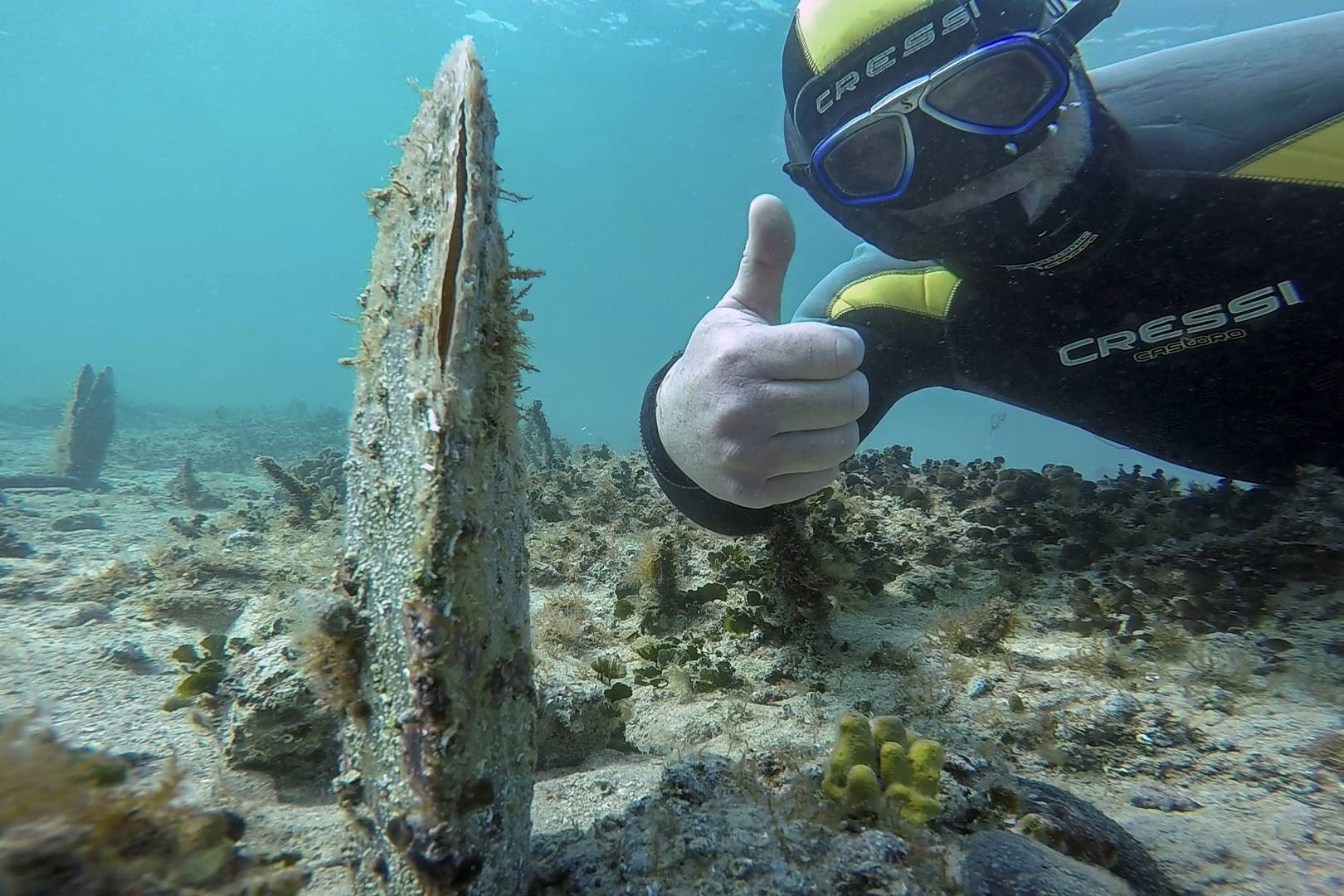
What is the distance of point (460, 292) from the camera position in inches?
49.3

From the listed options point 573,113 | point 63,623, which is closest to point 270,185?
point 573,113

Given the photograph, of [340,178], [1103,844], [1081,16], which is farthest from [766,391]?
[340,178]

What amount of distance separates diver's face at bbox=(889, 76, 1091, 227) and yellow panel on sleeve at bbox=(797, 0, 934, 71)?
1.13 metres

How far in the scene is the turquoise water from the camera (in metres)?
43.2

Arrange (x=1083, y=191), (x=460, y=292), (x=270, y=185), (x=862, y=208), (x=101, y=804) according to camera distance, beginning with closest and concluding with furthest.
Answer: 1. (x=101, y=804)
2. (x=460, y=292)
3. (x=1083, y=191)
4. (x=862, y=208)
5. (x=270, y=185)

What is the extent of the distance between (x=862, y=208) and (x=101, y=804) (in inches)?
171

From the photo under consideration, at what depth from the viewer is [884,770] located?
5.77 feet

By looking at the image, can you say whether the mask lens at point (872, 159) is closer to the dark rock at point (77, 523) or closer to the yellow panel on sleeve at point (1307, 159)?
the yellow panel on sleeve at point (1307, 159)

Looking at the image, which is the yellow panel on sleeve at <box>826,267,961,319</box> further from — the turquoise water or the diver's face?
the turquoise water

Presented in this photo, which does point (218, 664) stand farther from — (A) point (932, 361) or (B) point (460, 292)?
(A) point (932, 361)

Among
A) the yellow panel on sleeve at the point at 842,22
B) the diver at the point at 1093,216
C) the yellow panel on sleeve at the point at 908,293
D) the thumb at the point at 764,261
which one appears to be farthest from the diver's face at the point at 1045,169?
the thumb at the point at 764,261

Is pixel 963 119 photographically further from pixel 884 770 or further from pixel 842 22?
pixel 884 770

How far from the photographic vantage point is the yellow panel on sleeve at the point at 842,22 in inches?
139

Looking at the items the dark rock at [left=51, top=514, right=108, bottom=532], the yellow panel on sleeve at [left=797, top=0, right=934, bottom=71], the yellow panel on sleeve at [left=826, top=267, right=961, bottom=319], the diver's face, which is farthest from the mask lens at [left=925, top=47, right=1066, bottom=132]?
the dark rock at [left=51, top=514, right=108, bottom=532]
